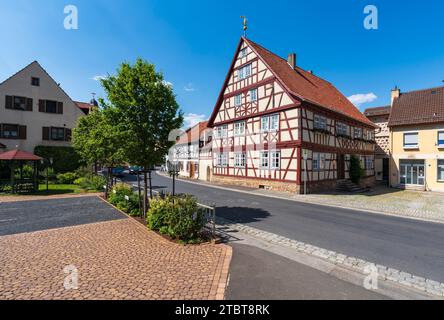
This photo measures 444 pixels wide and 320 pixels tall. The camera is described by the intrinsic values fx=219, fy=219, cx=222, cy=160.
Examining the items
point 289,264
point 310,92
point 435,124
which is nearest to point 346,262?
point 289,264

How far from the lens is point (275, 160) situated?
18.5 meters

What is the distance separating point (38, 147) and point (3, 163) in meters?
5.08

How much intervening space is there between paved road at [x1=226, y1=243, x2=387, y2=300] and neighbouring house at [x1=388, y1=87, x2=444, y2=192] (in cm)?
2183

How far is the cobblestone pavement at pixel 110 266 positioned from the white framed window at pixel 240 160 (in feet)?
49.4

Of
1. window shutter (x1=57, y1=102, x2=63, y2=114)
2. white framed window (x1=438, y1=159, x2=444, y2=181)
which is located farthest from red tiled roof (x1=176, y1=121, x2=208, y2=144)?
white framed window (x1=438, y1=159, x2=444, y2=181)

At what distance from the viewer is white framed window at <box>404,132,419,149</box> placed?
20500 mm

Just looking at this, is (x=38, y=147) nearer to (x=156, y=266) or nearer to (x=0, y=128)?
(x=0, y=128)

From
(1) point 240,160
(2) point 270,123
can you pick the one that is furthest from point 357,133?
(1) point 240,160

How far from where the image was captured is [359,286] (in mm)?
4375

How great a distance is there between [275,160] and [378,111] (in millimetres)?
19953

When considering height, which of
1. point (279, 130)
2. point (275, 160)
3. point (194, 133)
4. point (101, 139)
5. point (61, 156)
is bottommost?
point (275, 160)

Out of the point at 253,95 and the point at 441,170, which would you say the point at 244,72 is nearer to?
the point at 253,95

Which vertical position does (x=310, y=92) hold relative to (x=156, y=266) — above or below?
above

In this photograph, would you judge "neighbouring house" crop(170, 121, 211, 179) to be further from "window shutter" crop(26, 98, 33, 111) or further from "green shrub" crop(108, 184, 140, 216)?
"green shrub" crop(108, 184, 140, 216)
